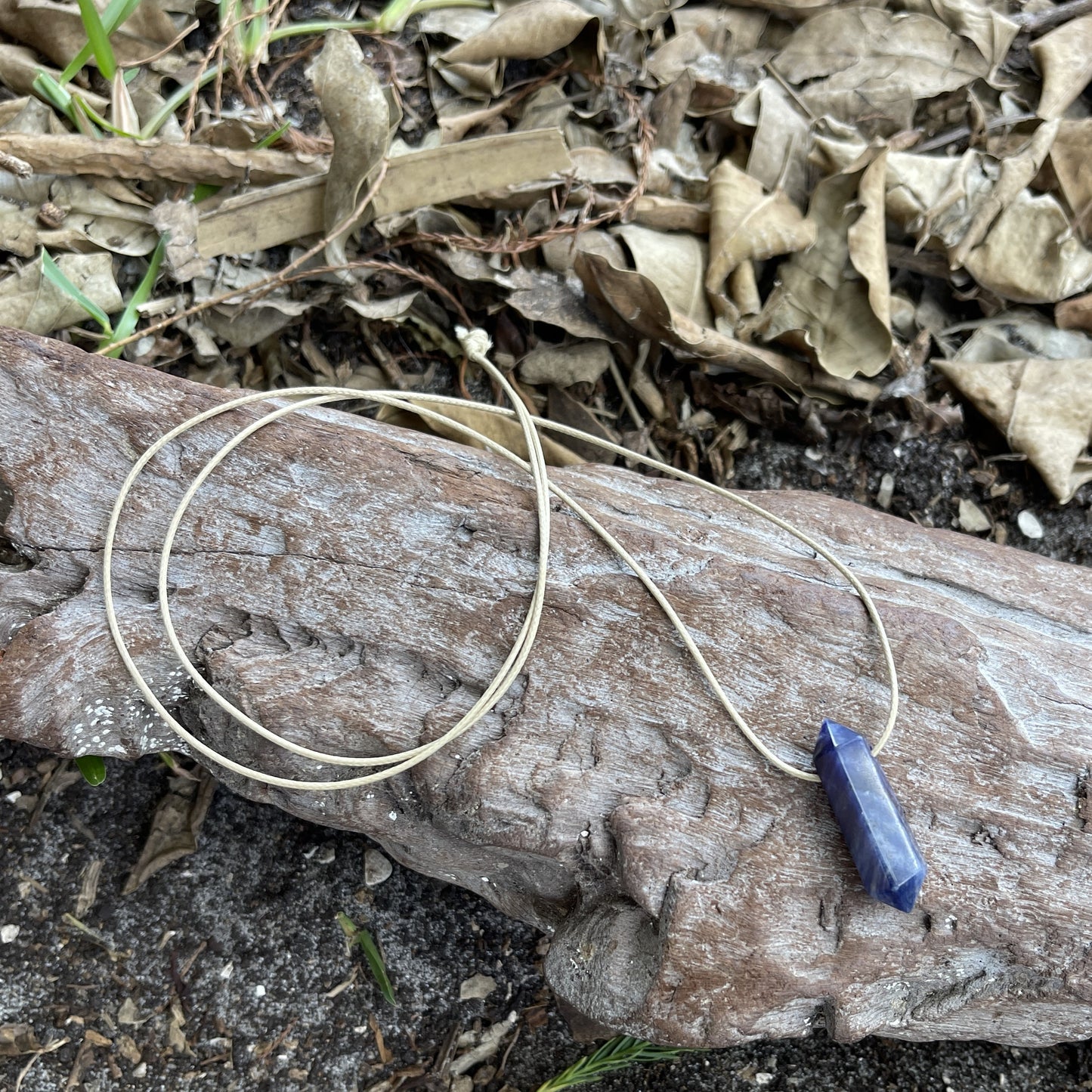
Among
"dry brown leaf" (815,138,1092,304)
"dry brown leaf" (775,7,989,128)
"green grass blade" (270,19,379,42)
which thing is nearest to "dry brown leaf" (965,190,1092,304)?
"dry brown leaf" (815,138,1092,304)

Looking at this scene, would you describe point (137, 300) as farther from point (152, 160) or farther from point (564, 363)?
point (564, 363)

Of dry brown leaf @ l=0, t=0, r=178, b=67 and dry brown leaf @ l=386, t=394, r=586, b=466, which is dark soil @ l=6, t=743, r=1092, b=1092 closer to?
dry brown leaf @ l=386, t=394, r=586, b=466

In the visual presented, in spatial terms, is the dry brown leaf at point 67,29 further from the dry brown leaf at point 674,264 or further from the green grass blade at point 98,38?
the dry brown leaf at point 674,264

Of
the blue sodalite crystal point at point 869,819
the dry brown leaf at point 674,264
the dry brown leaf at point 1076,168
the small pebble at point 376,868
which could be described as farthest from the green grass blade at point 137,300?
the dry brown leaf at point 1076,168

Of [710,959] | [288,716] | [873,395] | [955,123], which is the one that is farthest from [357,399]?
[955,123]

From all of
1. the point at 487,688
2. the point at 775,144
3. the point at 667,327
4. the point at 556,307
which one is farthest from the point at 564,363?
the point at 487,688

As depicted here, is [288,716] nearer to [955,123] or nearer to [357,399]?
[357,399]
